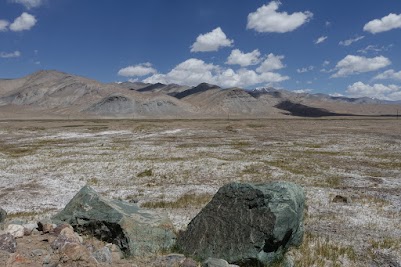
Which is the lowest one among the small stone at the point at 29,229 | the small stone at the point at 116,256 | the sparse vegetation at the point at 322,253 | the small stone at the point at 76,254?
the sparse vegetation at the point at 322,253

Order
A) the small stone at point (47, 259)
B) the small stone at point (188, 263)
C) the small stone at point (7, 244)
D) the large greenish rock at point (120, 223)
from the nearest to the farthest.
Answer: the small stone at point (47, 259)
the small stone at point (7, 244)
the small stone at point (188, 263)
the large greenish rock at point (120, 223)

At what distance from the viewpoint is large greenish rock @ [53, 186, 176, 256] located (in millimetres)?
14125

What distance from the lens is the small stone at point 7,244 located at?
11.8 m

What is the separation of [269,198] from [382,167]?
118 ft

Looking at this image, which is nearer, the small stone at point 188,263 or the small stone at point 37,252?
the small stone at point 37,252

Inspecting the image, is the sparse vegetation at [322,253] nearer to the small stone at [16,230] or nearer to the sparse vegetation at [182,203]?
the sparse vegetation at [182,203]

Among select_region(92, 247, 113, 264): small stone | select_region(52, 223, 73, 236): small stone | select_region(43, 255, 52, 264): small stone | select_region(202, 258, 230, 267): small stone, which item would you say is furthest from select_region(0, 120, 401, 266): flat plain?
select_region(43, 255, 52, 264): small stone

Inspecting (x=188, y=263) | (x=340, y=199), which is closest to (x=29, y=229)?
(x=188, y=263)

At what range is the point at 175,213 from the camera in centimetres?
2286

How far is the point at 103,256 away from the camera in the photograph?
12.4 meters

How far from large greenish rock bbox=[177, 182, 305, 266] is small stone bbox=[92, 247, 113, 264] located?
3.01 meters

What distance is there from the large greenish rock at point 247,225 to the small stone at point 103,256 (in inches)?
118

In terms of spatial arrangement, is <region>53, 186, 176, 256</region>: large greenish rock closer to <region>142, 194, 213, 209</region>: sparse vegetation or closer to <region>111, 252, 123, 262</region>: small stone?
<region>111, 252, 123, 262</region>: small stone

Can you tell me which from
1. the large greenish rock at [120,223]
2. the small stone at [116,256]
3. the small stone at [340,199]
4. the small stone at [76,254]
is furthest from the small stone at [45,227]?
the small stone at [340,199]
